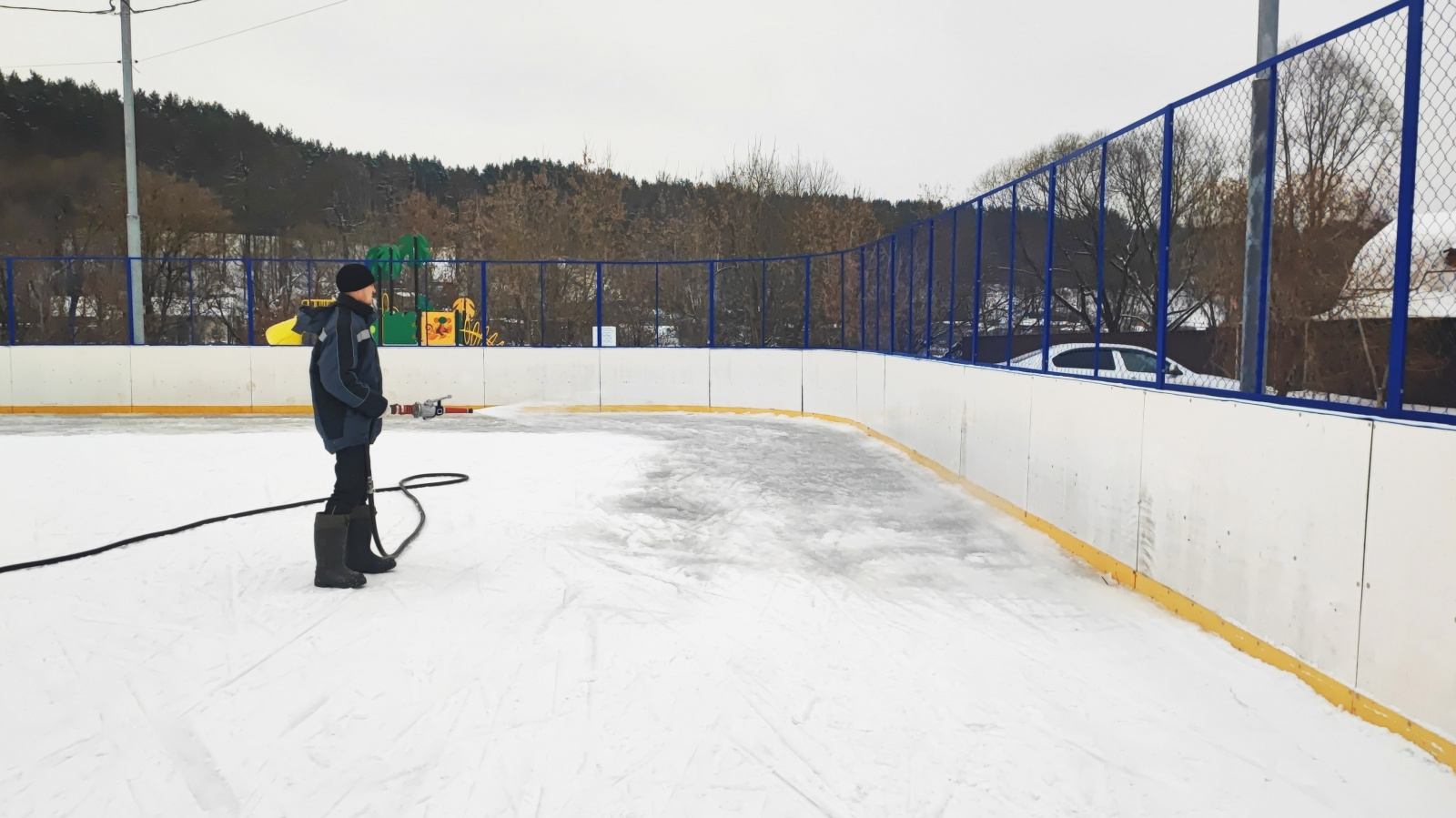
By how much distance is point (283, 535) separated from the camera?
6.36 metres

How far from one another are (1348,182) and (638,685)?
9095 millimetres

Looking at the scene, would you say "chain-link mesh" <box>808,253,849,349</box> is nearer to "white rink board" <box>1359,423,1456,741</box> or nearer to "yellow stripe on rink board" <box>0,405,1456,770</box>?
"yellow stripe on rink board" <box>0,405,1456,770</box>

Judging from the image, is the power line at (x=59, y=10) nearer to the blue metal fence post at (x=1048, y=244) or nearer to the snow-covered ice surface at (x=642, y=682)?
the snow-covered ice surface at (x=642, y=682)

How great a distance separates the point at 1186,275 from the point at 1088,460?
20.6 feet

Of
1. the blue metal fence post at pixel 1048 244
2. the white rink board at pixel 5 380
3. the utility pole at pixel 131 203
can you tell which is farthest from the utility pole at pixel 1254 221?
the white rink board at pixel 5 380

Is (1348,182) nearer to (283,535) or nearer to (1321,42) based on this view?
(1321,42)

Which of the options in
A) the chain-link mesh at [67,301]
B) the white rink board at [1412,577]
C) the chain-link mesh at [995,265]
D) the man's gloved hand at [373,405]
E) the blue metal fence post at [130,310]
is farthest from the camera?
the chain-link mesh at [67,301]

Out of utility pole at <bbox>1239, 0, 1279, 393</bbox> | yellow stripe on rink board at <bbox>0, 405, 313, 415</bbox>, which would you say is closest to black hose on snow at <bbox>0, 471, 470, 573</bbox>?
utility pole at <bbox>1239, 0, 1279, 393</bbox>

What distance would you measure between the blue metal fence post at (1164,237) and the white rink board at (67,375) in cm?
1701

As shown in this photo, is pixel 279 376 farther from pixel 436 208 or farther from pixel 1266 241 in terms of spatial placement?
pixel 436 208

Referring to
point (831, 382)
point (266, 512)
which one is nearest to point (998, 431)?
point (266, 512)

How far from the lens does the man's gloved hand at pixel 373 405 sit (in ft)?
16.4

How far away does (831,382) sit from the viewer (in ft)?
50.2

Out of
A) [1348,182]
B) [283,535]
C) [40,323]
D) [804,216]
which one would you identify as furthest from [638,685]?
[804,216]
